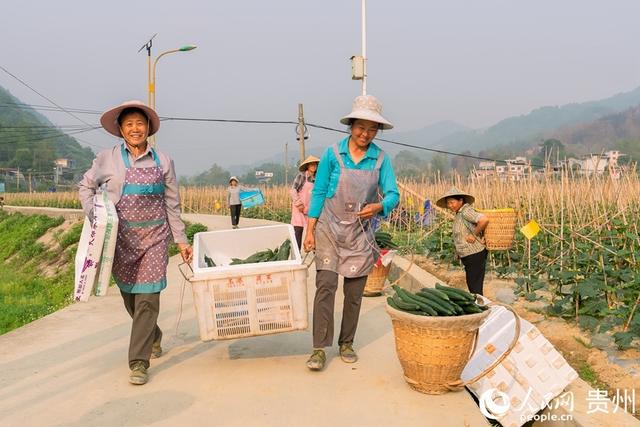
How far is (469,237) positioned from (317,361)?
7.80 feet

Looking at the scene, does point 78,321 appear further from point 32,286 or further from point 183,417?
point 32,286

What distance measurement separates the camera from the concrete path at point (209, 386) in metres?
3.34

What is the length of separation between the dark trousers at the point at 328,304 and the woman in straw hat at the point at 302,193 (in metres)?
4.05

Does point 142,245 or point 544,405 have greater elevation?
point 142,245

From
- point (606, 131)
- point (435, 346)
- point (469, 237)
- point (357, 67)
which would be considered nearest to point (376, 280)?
point (469, 237)

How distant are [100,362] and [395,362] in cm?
236

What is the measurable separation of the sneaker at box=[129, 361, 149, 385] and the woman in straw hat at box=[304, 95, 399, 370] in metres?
1.18

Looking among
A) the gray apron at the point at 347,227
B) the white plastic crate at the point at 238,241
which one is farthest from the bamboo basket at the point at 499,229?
the gray apron at the point at 347,227

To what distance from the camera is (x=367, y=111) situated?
411 centimetres

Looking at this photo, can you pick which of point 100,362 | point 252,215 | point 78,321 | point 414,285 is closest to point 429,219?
point 414,285

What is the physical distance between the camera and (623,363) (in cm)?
411

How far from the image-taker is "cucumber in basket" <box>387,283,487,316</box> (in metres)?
3.49

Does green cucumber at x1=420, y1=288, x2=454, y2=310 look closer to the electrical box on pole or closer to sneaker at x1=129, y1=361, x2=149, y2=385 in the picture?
sneaker at x1=129, y1=361, x2=149, y2=385

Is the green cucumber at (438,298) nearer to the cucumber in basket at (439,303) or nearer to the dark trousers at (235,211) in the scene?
the cucumber in basket at (439,303)
